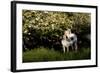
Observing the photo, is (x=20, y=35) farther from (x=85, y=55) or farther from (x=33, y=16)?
(x=85, y=55)

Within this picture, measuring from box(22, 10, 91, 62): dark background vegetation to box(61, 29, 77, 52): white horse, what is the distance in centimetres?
3

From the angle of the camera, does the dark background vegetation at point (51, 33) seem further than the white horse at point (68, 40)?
No

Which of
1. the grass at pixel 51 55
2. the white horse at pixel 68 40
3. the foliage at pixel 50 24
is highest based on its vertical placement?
the foliage at pixel 50 24

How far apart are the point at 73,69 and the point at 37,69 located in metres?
0.30

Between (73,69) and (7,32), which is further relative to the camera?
(73,69)

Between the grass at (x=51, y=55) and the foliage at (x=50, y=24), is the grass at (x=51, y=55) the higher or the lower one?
the lower one

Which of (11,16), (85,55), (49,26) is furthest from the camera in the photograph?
(85,55)

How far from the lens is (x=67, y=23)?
1.71 meters

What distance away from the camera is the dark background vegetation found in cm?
159

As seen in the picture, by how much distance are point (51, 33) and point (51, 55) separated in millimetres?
164

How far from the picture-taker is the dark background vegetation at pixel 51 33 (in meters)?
1.59

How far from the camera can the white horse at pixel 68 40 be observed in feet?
5.57

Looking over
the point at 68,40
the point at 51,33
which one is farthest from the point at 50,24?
the point at 68,40

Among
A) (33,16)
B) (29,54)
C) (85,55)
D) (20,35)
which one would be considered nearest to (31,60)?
(29,54)
